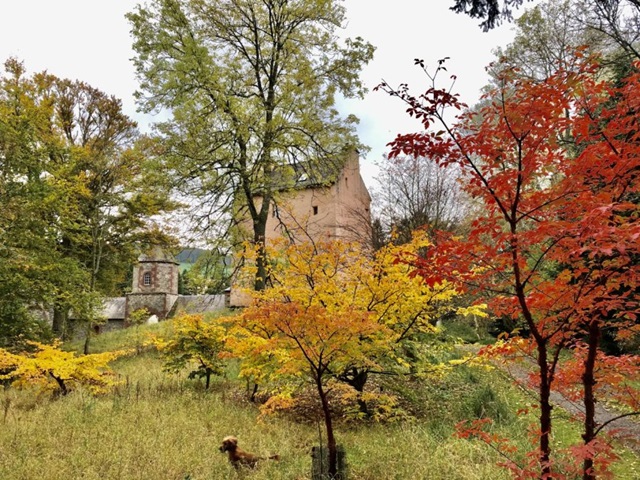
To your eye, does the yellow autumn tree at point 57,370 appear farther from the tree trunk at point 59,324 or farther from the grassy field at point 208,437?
the tree trunk at point 59,324

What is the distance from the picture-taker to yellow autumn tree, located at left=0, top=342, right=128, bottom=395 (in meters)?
7.13

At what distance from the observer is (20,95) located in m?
14.5

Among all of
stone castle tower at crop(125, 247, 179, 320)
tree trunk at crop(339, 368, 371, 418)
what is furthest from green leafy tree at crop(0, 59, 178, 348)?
stone castle tower at crop(125, 247, 179, 320)

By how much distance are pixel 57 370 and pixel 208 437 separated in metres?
3.62

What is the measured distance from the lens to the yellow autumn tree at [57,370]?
7.13m

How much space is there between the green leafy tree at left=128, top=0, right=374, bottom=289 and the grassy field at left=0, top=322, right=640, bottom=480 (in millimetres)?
4741

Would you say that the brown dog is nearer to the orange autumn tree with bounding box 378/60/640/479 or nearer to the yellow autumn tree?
the orange autumn tree with bounding box 378/60/640/479

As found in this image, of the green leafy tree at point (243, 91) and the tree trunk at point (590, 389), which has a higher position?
the green leafy tree at point (243, 91)

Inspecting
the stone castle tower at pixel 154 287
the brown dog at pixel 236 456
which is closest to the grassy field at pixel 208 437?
the brown dog at pixel 236 456

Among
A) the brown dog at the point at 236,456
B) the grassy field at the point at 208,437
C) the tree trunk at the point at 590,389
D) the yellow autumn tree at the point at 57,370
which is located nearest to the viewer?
the tree trunk at the point at 590,389

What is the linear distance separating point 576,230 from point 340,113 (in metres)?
10.8

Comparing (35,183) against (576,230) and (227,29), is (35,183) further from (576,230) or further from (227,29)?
(576,230)

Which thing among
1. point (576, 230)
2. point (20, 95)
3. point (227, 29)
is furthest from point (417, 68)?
point (20, 95)

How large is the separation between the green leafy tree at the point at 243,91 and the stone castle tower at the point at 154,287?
71.0ft
